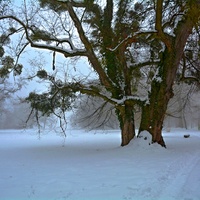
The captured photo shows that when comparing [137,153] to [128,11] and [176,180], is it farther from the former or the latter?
[128,11]

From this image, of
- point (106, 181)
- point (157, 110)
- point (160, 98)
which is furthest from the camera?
point (157, 110)

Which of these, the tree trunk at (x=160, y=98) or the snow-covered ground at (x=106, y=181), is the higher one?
the tree trunk at (x=160, y=98)

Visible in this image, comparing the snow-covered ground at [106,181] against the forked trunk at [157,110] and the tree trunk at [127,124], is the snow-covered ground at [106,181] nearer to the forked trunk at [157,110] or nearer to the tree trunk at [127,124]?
the forked trunk at [157,110]

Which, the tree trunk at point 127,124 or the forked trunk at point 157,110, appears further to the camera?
the tree trunk at point 127,124

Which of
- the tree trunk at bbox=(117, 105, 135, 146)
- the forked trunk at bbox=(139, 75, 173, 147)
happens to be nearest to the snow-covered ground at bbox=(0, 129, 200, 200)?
the forked trunk at bbox=(139, 75, 173, 147)

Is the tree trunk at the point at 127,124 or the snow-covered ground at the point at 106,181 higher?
the tree trunk at the point at 127,124

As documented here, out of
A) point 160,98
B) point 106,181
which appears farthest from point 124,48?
point 106,181

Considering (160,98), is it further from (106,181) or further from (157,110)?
(106,181)

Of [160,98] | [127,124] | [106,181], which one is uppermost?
[160,98]

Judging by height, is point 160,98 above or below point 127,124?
above

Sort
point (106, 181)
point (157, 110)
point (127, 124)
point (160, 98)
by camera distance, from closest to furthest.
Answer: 1. point (106, 181)
2. point (160, 98)
3. point (157, 110)
4. point (127, 124)

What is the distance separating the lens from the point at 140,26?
11133 millimetres

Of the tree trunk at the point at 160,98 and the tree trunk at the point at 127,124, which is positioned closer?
the tree trunk at the point at 160,98

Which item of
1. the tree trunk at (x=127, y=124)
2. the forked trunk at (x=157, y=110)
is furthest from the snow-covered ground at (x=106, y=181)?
the tree trunk at (x=127, y=124)
